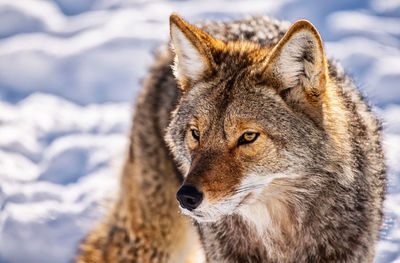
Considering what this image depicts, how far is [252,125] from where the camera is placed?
10.6 ft

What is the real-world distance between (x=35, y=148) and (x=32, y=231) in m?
1.72

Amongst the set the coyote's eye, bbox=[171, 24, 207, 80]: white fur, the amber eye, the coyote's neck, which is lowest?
the coyote's neck

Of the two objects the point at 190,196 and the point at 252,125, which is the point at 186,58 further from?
the point at 190,196

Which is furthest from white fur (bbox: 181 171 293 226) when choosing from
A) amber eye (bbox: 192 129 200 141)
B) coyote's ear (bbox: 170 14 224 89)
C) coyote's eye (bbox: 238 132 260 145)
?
coyote's ear (bbox: 170 14 224 89)

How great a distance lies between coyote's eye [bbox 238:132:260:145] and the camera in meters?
3.21

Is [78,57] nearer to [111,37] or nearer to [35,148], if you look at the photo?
[111,37]

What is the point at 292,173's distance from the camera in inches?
129

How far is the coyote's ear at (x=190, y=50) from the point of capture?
140 inches

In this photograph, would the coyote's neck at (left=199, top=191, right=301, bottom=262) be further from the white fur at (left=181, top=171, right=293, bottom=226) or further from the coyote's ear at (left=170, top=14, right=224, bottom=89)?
the coyote's ear at (left=170, top=14, right=224, bottom=89)

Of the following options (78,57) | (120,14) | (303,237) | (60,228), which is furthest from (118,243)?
(120,14)

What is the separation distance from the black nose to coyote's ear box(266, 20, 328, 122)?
0.89 metres

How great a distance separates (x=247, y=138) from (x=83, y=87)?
238 inches

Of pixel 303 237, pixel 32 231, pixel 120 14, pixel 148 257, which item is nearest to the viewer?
pixel 303 237

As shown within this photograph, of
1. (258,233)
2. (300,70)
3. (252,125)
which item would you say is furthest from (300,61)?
(258,233)
